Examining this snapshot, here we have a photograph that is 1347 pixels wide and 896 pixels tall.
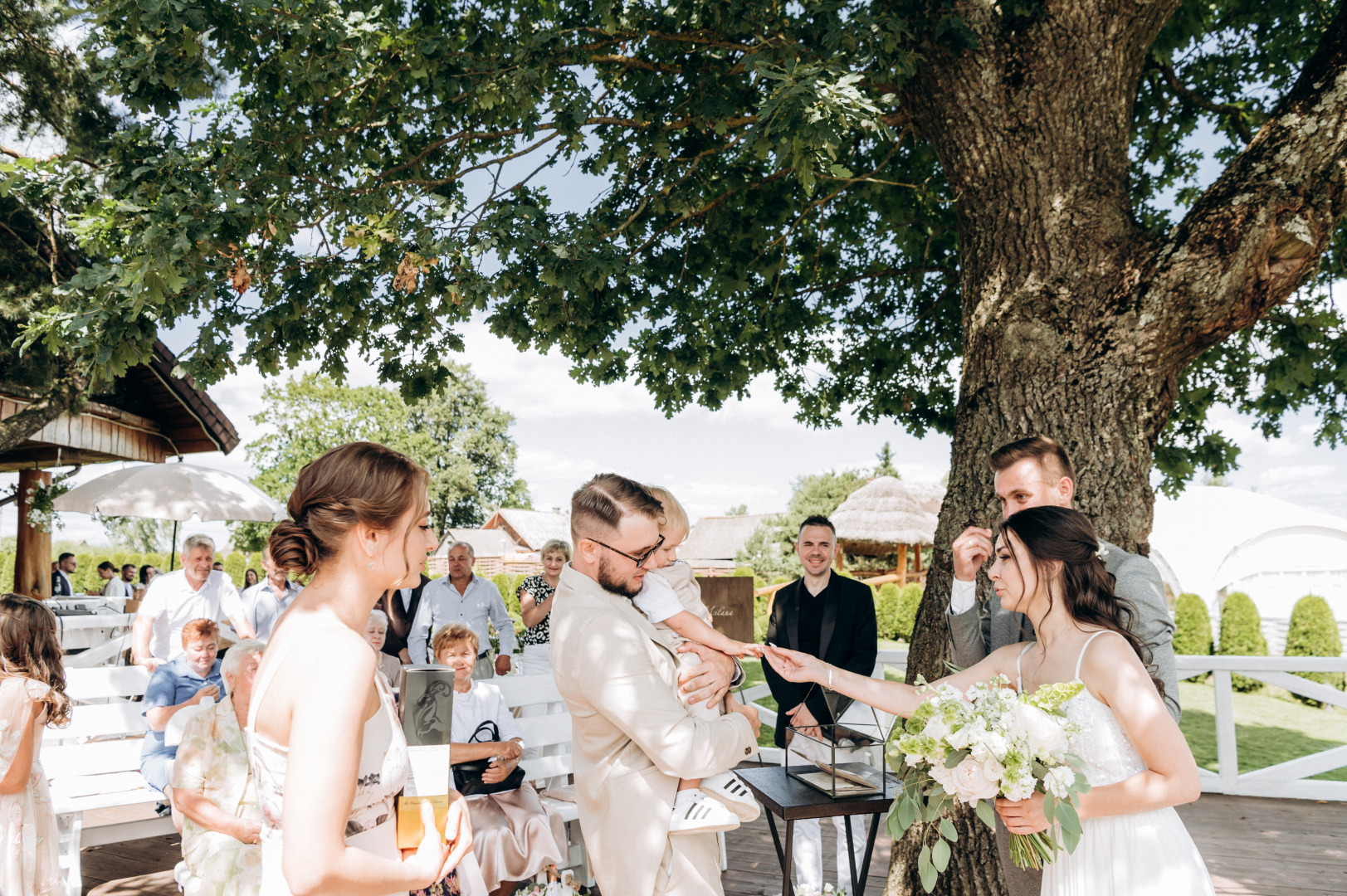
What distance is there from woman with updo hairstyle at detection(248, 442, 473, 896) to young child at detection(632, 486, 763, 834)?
3.60 ft

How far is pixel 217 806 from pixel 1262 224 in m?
4.95

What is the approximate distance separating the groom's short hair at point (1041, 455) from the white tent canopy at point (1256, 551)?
18428mm

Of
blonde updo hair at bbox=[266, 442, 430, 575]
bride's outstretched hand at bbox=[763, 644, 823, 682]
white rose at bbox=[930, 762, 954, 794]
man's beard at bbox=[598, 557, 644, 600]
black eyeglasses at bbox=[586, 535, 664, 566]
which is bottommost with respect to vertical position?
white rose at bbox=[930, 762, 954, 794]

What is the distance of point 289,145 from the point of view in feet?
15.8

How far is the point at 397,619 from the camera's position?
707 centimetres

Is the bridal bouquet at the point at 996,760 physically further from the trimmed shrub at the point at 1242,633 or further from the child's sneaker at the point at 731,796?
the trimmed shrub at the point at 1242,633

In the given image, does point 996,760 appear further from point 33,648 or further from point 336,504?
point 33,648

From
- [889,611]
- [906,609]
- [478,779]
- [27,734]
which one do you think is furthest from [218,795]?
[889,611]

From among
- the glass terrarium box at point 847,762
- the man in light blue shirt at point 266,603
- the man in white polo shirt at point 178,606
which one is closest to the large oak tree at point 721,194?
the glass terrarium box at point 847,762

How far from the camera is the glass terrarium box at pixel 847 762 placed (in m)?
3.80

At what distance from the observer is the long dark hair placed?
2582 millimetres

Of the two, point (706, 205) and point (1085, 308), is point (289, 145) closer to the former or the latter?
point (706, 205)

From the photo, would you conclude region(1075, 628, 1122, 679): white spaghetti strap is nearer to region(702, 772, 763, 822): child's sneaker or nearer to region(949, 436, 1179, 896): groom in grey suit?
region(949, 436, 1179, 896): groom in grey suit

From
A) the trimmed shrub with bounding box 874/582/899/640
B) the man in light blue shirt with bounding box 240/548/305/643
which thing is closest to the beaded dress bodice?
the man in light blue shirt with bounding box 240/548/305/643
